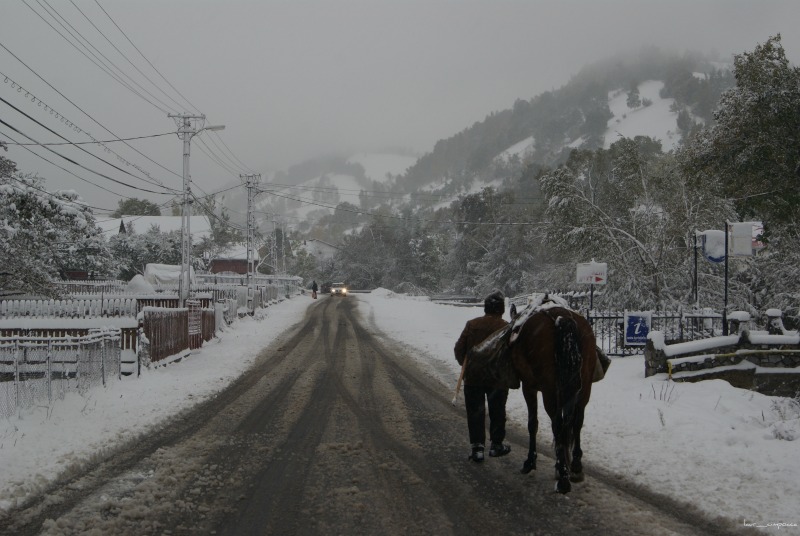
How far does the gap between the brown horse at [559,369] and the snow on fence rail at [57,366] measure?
282 inches

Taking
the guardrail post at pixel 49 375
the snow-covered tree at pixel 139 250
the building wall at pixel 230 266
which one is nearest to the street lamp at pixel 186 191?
the guardrail post at pixel 49 375

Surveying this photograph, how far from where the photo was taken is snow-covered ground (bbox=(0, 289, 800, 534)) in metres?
5.07

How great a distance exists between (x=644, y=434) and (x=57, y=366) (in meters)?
9.13

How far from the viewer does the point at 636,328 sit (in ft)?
45.0

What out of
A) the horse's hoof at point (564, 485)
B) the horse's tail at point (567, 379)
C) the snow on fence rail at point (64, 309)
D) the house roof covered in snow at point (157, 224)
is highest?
the house roof covered in snow at point (157, 224)

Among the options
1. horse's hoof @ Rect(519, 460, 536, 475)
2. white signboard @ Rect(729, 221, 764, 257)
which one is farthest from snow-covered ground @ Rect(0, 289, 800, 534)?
white signboard @ Rect(729, 221, 764, 257)

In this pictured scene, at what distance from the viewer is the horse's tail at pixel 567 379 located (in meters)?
4.93

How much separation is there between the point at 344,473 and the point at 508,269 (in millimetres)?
52245

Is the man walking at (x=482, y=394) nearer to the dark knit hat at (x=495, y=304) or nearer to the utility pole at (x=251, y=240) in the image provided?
the dark knit hat at (x=495, y=304)

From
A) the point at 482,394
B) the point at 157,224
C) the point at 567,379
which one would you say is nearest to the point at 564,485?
the point at 567,379

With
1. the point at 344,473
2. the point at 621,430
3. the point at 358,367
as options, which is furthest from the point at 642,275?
the point at 344,473

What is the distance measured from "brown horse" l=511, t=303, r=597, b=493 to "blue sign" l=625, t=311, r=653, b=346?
920 centimetres

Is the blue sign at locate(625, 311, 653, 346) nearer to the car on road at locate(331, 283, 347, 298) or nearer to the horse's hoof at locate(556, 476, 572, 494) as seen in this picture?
the horse's hoof at locate(556, 476, 572, 494)

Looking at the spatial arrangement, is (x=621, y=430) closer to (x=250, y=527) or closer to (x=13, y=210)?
(x=250, y=527)
